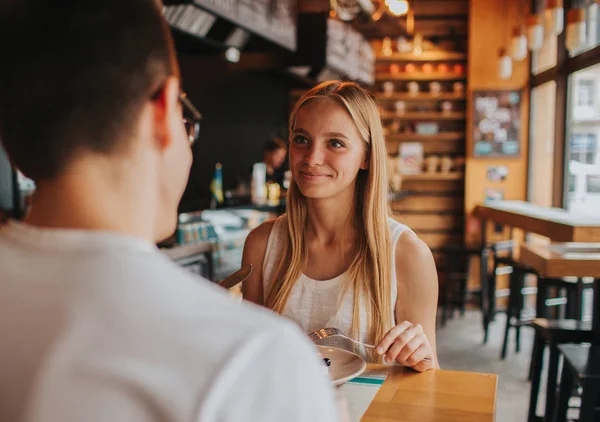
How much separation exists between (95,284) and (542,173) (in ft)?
21.5

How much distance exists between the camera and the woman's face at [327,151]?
5.85 feet

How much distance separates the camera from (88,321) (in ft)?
1.55

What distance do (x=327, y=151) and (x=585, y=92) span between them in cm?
432

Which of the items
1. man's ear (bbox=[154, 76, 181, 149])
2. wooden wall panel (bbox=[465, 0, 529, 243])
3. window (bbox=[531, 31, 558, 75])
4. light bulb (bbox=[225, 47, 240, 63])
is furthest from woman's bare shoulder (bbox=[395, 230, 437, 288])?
wooden wall panel (bbox=[465, 0, 529, 243])

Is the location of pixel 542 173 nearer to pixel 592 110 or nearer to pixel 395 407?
pixel 592 110

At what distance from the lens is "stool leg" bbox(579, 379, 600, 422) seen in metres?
2.17

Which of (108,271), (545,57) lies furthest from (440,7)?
(108,271)

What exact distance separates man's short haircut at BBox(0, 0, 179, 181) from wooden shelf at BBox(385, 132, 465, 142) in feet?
21.1

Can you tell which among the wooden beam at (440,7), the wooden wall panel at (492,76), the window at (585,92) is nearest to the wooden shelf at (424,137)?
the wooden wall panel at (492,76)

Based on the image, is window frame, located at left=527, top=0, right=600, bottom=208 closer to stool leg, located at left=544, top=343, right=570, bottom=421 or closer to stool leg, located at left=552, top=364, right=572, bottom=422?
stool leg, located at left=544, top=343, right=570, bottom=421

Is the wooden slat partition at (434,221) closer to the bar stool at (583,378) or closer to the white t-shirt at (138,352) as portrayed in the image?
the bar stool at (583,378)

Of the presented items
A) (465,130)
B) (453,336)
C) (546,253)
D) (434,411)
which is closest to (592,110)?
(465,130)

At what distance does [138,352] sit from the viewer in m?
0.47

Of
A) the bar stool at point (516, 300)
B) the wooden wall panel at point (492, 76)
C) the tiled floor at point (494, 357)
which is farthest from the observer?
the wooden wall panel at point (492, 76)
